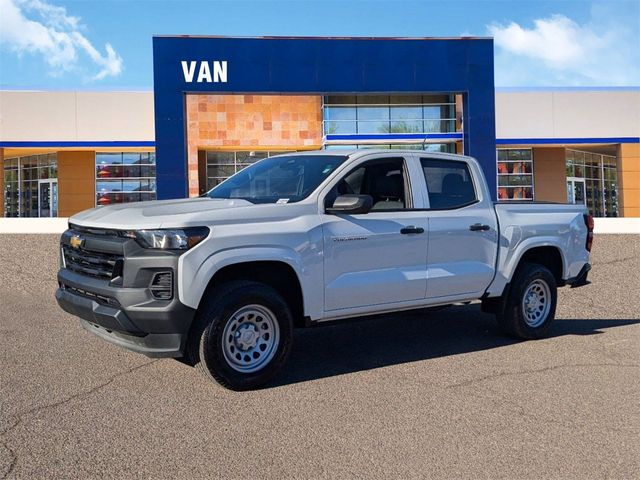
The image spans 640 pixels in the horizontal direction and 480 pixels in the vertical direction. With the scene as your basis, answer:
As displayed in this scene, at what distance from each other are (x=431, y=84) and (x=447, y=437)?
19.9m

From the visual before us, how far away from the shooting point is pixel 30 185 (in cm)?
3381

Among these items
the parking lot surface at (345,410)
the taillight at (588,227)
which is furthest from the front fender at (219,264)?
the taillight at (588,227)

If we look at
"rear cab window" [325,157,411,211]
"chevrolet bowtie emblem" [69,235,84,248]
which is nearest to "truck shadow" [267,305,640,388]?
"rear cab window" [325,157,411,211]

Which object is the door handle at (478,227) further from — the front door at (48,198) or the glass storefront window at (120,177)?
the front door at (48,198)

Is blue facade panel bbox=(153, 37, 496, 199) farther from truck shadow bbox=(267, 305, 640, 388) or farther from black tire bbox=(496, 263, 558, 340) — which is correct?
black tire bbox=(496, 263, 558, 340)

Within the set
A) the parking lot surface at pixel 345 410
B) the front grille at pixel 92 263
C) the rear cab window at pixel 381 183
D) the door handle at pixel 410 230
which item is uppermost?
the rear cab window at pixel 381 183

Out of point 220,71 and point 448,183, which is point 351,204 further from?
point 220,71

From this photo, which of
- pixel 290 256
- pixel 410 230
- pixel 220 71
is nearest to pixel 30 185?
pixel 220 71

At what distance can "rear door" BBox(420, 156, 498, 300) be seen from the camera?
6.25 metres

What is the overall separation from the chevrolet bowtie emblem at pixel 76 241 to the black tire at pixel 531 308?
4.38 meters

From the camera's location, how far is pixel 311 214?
5465 millimetres

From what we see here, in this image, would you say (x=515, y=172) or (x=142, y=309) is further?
(x=515, y=172)

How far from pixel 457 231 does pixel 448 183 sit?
60cm

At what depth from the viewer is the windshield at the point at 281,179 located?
18.9 ft
